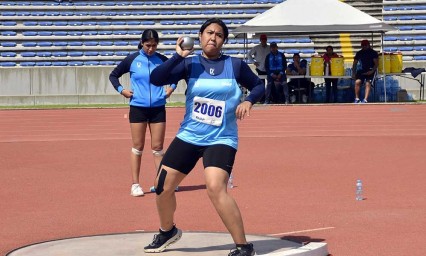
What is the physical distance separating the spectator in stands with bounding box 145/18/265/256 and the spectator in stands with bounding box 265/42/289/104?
2079cm

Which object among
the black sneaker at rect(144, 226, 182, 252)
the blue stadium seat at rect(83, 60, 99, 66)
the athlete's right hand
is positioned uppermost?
the athlete's right hand

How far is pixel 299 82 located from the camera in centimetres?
3052

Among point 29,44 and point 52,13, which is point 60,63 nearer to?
point 29,44

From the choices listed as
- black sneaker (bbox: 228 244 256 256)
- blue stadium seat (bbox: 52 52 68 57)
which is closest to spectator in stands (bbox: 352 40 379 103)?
blue stadium seat (bbox: 52 52 68 57)

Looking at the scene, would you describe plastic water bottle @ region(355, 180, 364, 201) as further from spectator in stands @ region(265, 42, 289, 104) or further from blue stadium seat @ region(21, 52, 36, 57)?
blue stadium seat @ region(21, 52, 36, 57)

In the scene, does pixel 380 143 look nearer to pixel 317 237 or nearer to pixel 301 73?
pixel 317 237

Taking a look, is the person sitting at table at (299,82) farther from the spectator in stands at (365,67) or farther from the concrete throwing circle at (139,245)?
the concrete throwing circle at (139,245)

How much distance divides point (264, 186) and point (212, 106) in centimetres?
489

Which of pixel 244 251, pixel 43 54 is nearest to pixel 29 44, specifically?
pixel 43 54

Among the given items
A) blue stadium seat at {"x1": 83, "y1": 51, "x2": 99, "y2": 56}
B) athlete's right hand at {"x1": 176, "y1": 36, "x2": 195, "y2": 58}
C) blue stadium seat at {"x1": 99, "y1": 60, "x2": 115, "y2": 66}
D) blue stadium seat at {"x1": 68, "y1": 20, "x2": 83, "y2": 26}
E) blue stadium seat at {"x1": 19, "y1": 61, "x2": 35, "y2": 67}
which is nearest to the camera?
athlete's right hand at {"x1": 176, "y1": 36, "x2": 195, "y2": 58}

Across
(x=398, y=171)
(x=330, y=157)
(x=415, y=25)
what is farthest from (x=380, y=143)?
(x=415, y=25)

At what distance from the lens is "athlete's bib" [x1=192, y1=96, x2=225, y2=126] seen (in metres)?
7.75

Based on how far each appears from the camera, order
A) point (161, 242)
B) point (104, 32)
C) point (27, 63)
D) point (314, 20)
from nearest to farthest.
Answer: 1. point (161, 242)
2. point (314, 20)
3. point (27, 63)
4. point (104, 32)

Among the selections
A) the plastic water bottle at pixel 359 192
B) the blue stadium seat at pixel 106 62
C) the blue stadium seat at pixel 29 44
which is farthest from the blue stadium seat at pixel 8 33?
the plastic water bottle at pixel 359 192
